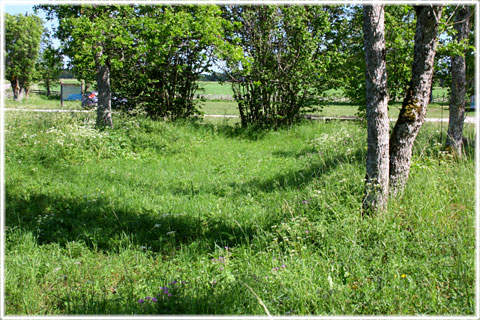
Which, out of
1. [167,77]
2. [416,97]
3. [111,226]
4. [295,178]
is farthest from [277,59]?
[111,226]

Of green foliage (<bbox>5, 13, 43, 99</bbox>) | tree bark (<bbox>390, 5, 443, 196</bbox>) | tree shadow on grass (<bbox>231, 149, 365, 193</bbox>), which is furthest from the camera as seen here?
green foliage (<bbox>5, 13, 43, 99</bbox>)

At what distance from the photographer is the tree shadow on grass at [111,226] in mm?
4328

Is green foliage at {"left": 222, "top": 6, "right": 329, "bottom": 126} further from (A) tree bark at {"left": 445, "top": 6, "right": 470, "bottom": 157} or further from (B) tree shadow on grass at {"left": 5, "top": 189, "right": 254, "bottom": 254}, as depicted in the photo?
(B) tree shadow on grass at {"left": 5, "top": 189, "right": 254, "bottom": 254}

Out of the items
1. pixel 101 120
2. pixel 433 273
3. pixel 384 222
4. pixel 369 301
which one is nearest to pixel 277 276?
pixel 369 301

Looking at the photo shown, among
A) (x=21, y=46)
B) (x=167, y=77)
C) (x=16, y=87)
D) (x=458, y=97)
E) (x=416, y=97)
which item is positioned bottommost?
(x=416, y=97)

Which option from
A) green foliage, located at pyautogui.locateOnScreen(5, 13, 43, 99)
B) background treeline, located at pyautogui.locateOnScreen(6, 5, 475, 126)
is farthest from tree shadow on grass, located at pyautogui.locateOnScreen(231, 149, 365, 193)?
Result: green foliage, located at pyautogui.locateOnScreen(5, 13, 43, 99)

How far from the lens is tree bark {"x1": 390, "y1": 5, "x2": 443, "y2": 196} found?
14.5 feet

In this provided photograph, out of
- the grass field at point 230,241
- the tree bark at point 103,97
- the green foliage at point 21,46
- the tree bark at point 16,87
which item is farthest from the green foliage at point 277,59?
the tree bark at point 16,87

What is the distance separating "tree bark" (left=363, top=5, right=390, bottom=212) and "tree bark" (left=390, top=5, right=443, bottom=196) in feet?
0.88

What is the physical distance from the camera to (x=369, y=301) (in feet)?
9.25

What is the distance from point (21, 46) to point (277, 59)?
97.2 ft

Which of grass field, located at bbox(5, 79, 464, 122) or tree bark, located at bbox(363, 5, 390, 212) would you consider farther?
grass field, located at bbox(5, 79, 464, 122)

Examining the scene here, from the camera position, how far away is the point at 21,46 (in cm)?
3350

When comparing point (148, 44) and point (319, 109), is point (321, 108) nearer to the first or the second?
point (319, 109)
